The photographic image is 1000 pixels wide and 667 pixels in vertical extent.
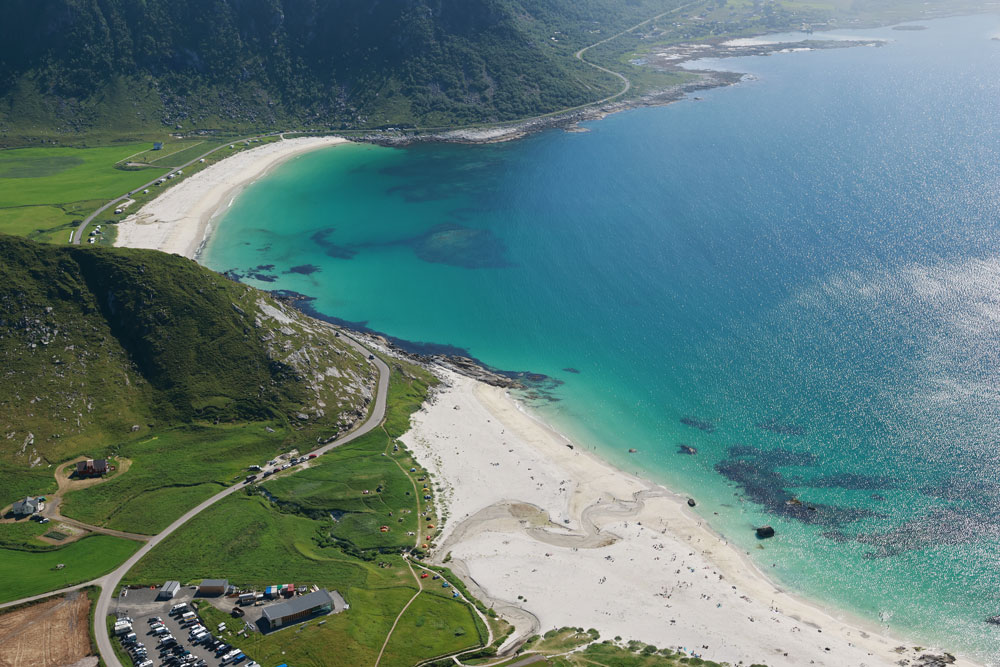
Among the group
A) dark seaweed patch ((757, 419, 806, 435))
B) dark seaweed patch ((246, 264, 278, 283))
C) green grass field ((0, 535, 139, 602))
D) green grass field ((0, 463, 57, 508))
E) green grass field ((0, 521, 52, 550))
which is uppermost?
dark seaweed patch ((246, 264, 278, 283))

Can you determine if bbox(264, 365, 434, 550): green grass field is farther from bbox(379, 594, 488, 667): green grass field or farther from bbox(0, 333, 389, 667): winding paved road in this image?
bbox(379, 594, 488, 667): green grass field

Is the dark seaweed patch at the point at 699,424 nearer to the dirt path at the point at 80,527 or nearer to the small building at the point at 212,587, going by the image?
the small building at the point at 212,587

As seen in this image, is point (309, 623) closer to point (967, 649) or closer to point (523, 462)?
point (523, 462)

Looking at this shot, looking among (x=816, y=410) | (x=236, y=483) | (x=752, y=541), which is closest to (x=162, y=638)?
(x=236, y=483)

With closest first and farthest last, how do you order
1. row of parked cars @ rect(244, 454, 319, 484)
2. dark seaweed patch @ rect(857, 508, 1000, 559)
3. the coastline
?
the coastline
dark seaweed patch @ rect(857, 508, 1000, 559)
row of parked cars @ rect(244, 454, 319, 484)

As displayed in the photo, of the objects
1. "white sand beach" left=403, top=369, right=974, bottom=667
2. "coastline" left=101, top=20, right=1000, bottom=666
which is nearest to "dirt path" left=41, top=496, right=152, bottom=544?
"white sand beach" left=403, top=369, right=974, bottom=667

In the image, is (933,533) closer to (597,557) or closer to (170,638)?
(597,557)
